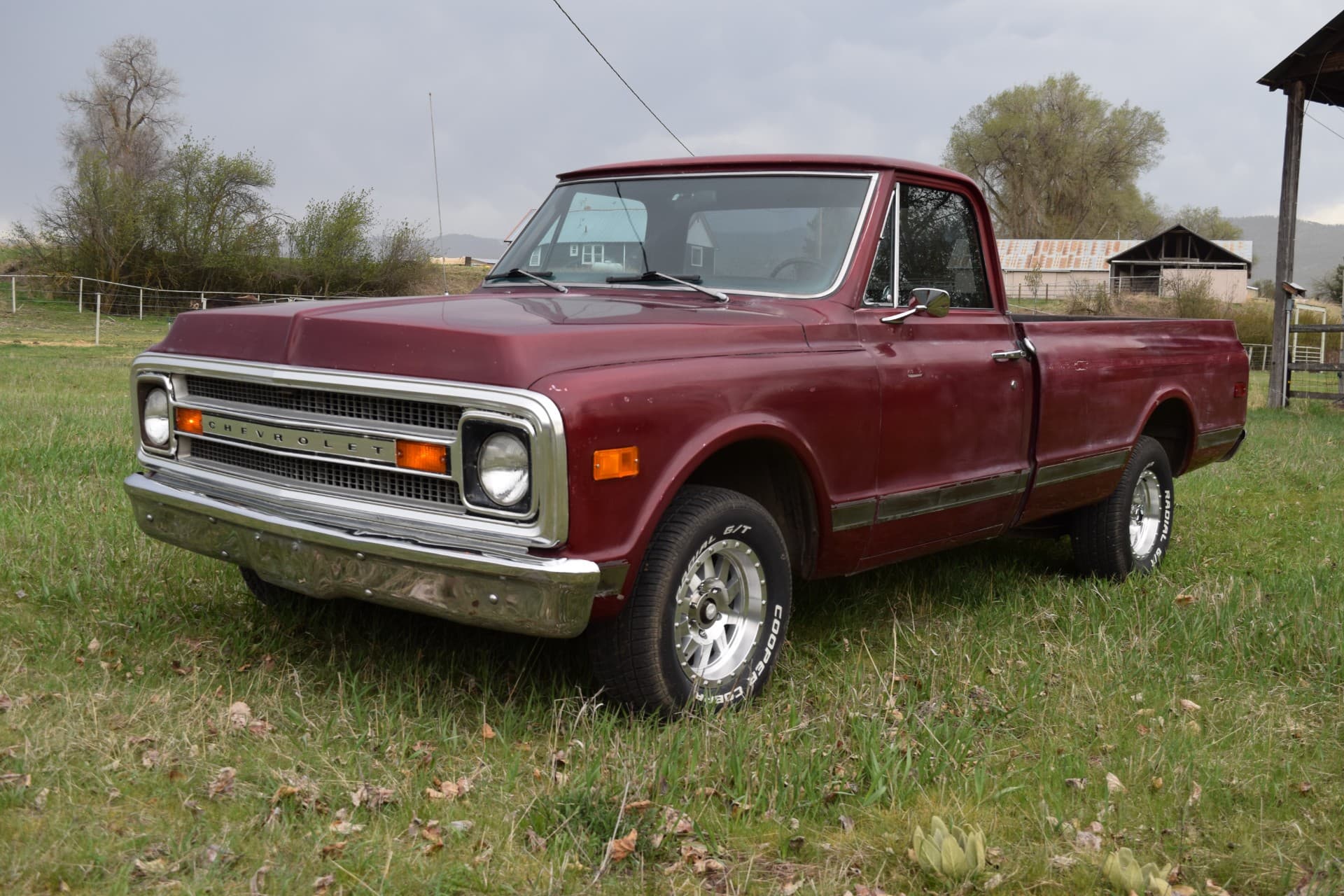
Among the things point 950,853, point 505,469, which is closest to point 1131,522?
point 950,853

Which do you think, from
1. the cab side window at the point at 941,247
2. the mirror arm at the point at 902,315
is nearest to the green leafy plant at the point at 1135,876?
the mirror arm at the point at 902,315

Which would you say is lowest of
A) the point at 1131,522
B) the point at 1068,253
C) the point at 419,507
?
the point at 1131,522

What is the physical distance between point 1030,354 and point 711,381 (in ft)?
6.83

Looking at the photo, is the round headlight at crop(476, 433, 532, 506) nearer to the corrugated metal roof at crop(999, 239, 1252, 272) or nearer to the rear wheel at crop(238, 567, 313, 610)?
the rear wheel at crop(238, 567, 313, 610)

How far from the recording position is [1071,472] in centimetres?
552

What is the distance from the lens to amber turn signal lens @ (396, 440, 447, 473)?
135 inches

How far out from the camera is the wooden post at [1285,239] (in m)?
16.2

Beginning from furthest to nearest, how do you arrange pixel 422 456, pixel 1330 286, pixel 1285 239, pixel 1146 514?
1. pixel 1330 286
2. pixel 1285 239
3. pixel 1146 514
4. pixel 422 456

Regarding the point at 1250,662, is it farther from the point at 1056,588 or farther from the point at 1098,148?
the point at 1098,148

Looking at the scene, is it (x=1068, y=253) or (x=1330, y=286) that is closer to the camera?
(x=1068, y=253)

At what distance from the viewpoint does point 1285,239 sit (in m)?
16.8

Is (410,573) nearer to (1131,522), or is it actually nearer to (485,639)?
(485,639)

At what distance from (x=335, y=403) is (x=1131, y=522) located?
4.18 m

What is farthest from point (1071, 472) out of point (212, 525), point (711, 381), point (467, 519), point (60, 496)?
point (60, 496)
